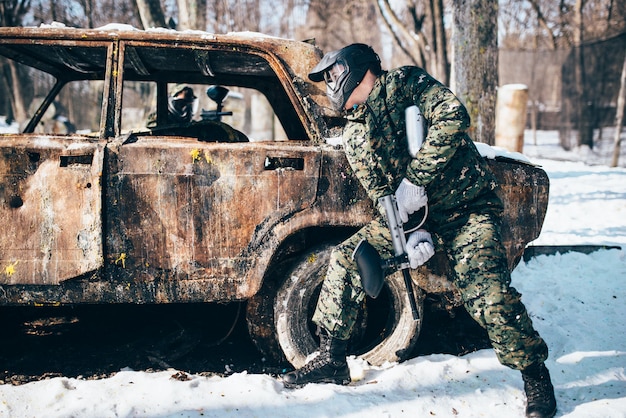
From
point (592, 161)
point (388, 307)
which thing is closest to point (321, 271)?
point (388, 307)

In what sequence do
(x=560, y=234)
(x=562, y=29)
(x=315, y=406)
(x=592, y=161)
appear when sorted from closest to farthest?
(x=315, y=406), (x=560, y=234), (x=592, y=161), (x=562, y=29)

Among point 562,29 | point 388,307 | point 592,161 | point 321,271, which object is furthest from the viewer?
point 562,29

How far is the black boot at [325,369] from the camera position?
265cm

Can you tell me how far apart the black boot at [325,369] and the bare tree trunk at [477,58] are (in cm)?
368

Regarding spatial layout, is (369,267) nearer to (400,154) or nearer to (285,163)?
(400,154)

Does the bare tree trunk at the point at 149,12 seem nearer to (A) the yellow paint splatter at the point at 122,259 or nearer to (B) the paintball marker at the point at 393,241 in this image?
(A) the yellow paint splatter at the point at 122,259

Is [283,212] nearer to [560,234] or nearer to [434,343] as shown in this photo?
[434,343]

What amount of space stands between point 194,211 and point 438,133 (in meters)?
1.28

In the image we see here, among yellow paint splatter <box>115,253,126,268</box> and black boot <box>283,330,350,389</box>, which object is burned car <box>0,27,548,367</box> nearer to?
yellow paint splatter <box>115,253,126,268</box>

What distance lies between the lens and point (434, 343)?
3.25 meters

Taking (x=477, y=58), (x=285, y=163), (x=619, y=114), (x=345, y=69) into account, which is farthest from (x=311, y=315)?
(x=619, y=114)

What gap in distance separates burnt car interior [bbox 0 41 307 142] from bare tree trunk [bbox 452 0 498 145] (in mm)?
2554

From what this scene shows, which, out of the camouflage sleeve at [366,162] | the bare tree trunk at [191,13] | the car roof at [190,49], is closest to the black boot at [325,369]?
the camouflage sleeve at [366,162]

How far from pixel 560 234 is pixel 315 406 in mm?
4559
